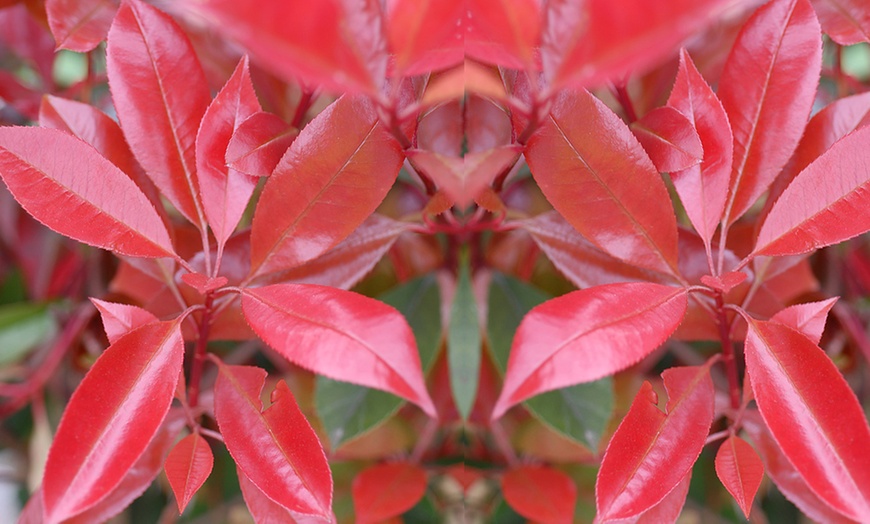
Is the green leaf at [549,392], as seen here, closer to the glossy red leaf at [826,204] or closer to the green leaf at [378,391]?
the green leaf at [378,391]

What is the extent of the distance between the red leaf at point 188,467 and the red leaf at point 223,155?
8.0 inches

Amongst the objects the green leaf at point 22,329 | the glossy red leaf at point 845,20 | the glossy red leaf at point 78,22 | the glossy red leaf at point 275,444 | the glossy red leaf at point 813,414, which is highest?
the glossy red leaf at point 845,20

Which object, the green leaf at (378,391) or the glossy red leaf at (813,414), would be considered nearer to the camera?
the glossy red leaf at (813,414)

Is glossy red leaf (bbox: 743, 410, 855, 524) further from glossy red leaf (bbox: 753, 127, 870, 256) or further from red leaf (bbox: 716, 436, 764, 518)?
glossy red leaf (bbox: 753, 127, 870, 256)

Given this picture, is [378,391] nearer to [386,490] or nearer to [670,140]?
[386,490]

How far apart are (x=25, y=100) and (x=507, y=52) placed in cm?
74

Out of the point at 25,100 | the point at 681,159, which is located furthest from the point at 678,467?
the point at 25,100

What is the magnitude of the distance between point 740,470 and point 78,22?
32.6 inches

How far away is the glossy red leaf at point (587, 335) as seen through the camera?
19.9 inches

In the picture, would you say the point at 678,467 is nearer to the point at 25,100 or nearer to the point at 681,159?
the point at 681,159

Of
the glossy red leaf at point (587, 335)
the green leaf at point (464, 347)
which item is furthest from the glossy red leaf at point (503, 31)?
the green leaf at point (464, 347)

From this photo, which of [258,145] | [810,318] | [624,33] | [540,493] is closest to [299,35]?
[624,33]

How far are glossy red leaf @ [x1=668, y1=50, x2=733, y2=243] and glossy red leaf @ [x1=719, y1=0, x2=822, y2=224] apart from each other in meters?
0.04

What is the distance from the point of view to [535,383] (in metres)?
0.50
